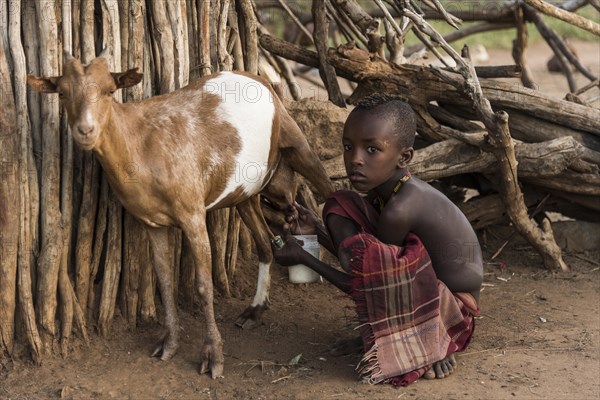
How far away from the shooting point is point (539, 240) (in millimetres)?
6711

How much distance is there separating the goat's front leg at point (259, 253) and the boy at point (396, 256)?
897mm

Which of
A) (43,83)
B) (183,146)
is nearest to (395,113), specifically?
(183,146)

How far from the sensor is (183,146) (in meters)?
4.91

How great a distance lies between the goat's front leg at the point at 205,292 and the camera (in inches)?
193

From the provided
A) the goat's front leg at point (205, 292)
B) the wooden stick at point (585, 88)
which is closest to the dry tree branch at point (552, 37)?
the wooden stick at point (585, 88)

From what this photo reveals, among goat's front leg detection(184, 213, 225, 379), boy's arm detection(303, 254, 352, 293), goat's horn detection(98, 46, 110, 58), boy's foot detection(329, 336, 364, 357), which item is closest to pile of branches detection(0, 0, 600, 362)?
goat's horn detection(98, 46, 110, 58)

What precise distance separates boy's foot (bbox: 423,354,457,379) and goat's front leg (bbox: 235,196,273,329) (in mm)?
1362

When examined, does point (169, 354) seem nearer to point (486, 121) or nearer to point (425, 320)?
point (425, 320)

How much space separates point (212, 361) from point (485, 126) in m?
2.69

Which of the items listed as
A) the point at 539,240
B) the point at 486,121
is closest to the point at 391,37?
the point at 486,121

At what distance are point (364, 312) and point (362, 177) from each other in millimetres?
765

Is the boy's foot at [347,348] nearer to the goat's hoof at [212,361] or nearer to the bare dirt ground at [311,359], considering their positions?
the bare dirt ground at [311,359]

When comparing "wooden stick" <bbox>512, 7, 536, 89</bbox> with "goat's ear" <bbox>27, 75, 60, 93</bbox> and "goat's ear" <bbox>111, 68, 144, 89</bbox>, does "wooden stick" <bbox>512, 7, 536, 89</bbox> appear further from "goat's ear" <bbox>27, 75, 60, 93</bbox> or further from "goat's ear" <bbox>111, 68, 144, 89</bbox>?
"goat's ear" <bbox>27, 75, 60, 93</bbox>

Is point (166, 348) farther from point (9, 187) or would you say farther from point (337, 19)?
point (337, 19)
